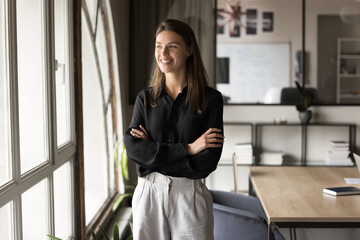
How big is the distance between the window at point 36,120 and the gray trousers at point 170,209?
604 mm

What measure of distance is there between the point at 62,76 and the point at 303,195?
166 cm

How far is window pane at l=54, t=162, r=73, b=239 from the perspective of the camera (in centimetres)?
340

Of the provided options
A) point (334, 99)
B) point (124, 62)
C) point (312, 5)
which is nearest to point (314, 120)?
point (334, 99)

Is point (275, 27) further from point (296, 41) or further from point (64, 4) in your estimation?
point (64, 4)

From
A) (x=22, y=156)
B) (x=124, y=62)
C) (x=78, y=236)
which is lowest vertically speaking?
(x=78, y=236)

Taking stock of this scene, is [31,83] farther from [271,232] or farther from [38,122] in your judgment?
[271,232]

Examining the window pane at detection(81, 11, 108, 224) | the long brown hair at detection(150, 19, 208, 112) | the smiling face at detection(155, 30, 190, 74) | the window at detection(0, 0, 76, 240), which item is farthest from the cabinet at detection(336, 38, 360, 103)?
the smiling face at detection(155, 30, 190, 74)

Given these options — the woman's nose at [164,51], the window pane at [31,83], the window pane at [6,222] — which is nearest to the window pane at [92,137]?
the window pane at [31,83]

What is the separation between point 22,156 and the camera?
107 inches

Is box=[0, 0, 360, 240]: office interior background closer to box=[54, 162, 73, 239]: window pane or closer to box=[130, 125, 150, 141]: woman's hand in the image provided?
box=[54, 162, 73, 239]: window pane

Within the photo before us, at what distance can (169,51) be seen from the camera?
7.89 feet

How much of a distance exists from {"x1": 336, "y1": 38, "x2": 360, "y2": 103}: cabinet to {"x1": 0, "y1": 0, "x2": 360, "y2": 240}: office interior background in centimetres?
1

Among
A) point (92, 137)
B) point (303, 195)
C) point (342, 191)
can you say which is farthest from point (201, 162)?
point (92, 137)

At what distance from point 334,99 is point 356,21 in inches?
34.5
